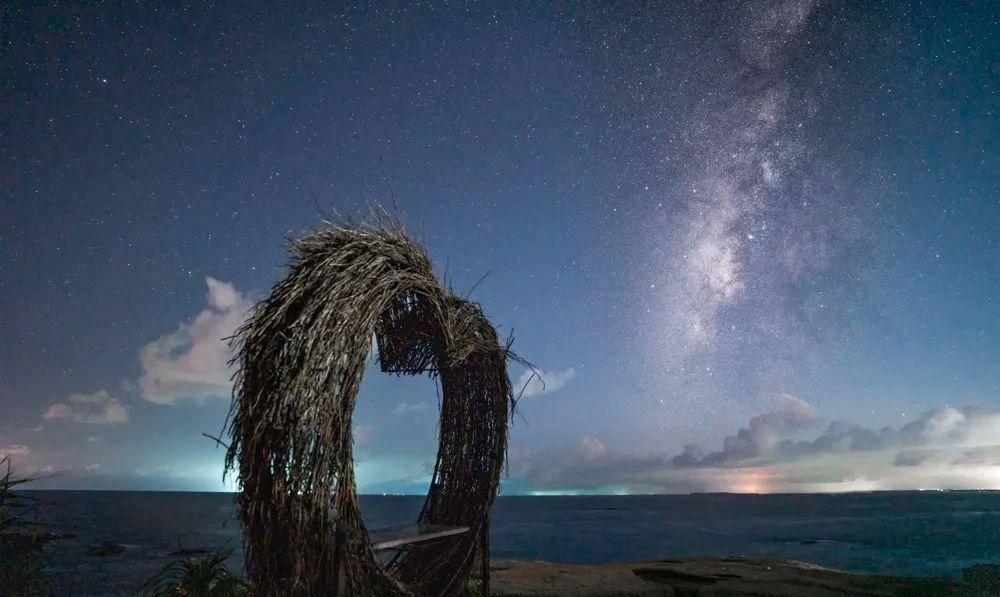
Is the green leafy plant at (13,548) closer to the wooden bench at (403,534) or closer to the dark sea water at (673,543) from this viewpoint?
the wooden bench at (403,534)

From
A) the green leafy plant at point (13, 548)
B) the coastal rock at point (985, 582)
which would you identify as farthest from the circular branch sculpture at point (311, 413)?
the coastal rock at point (985, 582)

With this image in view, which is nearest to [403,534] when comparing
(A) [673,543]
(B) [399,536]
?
(B) [399,536]

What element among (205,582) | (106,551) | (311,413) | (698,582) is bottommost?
(106,551)

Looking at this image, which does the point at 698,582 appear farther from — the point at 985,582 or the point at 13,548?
the point at 13,548

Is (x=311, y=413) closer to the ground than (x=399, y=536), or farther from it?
farther from it

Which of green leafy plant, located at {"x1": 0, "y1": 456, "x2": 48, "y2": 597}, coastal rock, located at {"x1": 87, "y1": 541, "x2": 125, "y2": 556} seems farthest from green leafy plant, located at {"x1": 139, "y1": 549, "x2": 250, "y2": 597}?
coastal rock, located at {"x1": 87, "y1": 541, "x2": 125, "y2": 556}

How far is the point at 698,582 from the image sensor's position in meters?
11.1

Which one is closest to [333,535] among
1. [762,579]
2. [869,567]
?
[762,579]

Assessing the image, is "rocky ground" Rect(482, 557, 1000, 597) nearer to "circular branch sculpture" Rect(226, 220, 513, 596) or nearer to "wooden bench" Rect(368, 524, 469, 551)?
"wooden bench" Rect(368, 524, 469, 551)

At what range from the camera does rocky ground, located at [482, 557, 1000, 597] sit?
10242 mm

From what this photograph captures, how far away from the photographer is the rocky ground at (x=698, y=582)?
1024 cm

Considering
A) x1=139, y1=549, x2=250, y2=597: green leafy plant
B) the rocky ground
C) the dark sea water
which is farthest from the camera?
the dark sea water

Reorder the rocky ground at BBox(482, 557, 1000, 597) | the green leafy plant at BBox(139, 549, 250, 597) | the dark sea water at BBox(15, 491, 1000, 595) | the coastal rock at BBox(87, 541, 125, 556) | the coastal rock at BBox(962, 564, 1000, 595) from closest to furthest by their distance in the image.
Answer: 1. the green leafy plant at BBox(139, 549, 250, 597)
2. the rocky ground at BBox(482, 557, 1000, 597)
3. the coastal rock at BBox(962, 564, 1000, 595)
4. the dark sea water at BBox(15, 491, 1000, 595)
5. the coastal rock at BBox(87, 541, 125, 556)

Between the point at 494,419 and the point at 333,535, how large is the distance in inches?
153
